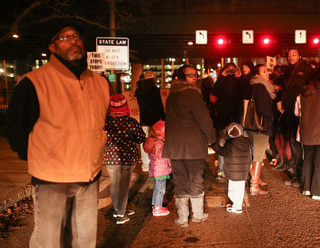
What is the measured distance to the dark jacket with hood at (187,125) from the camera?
4285mm

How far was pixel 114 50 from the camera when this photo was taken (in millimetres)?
9555

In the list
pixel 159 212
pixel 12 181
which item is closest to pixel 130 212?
pixel 159 212

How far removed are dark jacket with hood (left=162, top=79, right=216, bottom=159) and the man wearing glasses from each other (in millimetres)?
1806

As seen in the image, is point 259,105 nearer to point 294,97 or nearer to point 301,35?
point 294,97

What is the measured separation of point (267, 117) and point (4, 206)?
4356 millimetres

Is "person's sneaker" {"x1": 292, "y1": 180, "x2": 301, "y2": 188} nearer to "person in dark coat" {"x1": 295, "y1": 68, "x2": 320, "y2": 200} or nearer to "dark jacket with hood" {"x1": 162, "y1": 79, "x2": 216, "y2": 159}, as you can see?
"person in dark coat" {"x1": 295, "y1": 68, "x2": 320, "y2": 200}

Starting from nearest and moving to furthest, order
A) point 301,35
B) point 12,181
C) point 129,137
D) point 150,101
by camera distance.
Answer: point 129,137 → point 12,181 → point 150,101 → point 301,35

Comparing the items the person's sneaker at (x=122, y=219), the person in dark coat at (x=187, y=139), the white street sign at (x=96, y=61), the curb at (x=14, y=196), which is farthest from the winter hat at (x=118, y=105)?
the white street sign at (x=96, y=61)

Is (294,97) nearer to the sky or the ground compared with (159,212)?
nearer to the sky

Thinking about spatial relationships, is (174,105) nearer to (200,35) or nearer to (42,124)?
(42,124)

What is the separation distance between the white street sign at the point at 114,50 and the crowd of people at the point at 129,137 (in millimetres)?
2596

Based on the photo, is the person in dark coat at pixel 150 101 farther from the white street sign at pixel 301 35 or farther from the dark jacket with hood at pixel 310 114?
the white street sign at pixel 301 35

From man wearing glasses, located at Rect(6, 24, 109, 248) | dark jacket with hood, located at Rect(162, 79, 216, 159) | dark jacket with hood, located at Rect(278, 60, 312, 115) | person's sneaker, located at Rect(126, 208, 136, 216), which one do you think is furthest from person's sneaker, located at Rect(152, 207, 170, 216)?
dark jacket with hood, located at Rect(278, 60, 312, 115)

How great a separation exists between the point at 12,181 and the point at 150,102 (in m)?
3.02
